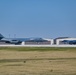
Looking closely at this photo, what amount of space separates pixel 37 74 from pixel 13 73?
4.57 feet

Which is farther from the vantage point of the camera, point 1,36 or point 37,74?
point 1,36

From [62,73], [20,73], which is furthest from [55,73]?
[20,73]

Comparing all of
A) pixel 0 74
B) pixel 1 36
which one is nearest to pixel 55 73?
pixel 0 74

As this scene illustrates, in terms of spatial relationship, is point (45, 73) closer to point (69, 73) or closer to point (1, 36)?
point (69, 73)

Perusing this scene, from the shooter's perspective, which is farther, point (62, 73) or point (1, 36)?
point (1, 36)

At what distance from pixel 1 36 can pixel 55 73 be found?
104 metres

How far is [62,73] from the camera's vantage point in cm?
1678

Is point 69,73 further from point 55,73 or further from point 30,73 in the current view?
point 30,73

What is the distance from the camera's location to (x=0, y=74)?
16.1 meters

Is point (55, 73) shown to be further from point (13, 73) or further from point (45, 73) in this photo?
point (13, 73)

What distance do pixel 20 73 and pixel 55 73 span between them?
1.90 metres

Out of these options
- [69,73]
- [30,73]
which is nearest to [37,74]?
[30,73]

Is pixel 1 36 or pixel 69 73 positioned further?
pixel 1 36

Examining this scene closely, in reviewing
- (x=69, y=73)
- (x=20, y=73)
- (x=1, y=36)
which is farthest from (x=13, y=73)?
(x=1, y=36)
